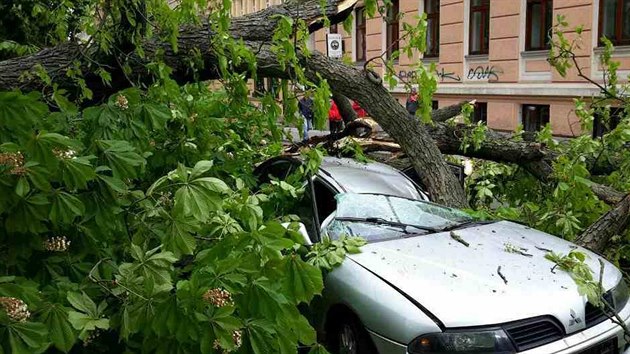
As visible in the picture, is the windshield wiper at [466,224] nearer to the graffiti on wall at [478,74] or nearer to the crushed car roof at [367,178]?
the crushed car roof at [367,178]

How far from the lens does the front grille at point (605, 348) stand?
335 cm

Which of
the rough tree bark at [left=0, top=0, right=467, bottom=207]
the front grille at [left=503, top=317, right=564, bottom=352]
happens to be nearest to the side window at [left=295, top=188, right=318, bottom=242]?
the rough tree bark at [left=0, top=0, right=467, bottom=207]

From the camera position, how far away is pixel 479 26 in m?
16.6

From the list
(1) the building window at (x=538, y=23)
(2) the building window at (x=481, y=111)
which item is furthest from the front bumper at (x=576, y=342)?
(2) the building window at (x=481, y=111)

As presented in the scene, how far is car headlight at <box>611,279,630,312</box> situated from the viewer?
3660 millimetres

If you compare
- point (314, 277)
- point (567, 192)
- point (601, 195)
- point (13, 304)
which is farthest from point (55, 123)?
point (601, 195)

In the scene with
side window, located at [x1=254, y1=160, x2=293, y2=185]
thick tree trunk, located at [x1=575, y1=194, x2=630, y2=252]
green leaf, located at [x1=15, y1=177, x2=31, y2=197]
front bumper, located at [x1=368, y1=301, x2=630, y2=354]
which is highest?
green leaf, located at [x1=15, y1=177, x2=31, y2=197]

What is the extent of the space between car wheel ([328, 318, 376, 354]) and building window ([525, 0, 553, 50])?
12539mm

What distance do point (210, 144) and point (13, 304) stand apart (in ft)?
9.82

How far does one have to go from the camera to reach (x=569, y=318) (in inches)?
130

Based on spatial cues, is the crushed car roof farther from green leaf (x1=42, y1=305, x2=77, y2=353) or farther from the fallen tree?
green leaf (x1=42, y1=305, x2=77, y2=353)

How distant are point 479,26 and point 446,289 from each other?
1453cm

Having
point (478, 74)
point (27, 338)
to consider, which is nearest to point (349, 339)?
point (27, 338)

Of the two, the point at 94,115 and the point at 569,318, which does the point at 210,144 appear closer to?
the point at 94,115
